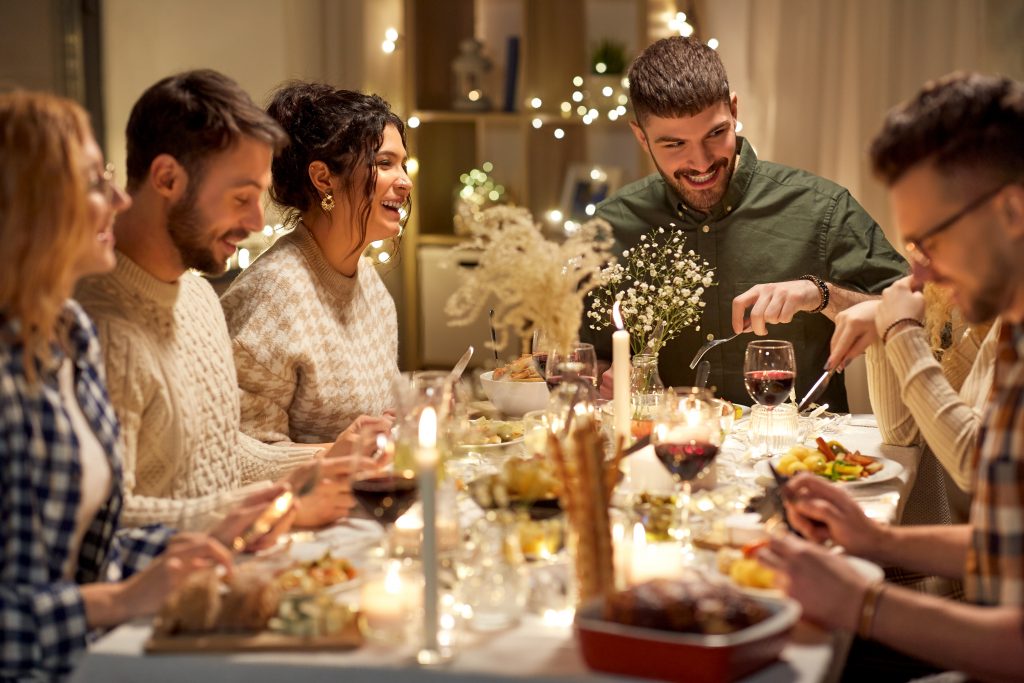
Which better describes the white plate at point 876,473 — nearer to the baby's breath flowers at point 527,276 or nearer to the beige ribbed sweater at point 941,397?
the beige ribbed sweater at point 941,397

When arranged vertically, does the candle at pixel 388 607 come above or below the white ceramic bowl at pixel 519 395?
below

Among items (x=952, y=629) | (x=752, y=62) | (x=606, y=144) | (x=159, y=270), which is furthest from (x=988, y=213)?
(x=606, y=144)

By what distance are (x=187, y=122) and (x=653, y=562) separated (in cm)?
112

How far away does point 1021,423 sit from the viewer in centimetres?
135

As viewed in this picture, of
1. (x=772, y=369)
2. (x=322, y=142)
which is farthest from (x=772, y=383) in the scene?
(x=322, y=142)

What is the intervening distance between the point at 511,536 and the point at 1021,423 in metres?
0.66

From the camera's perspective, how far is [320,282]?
2.65m

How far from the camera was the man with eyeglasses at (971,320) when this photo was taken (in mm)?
1354

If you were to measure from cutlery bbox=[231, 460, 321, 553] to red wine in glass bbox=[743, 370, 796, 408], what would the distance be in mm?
959

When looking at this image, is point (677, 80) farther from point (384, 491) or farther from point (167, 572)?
point (167, 572)

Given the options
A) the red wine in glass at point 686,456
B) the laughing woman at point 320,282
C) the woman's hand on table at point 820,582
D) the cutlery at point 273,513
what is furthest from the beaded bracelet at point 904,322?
the laughing woman at point 320,282

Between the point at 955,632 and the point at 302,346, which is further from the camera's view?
the point at 302,346

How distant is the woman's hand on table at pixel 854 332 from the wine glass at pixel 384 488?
988 mm

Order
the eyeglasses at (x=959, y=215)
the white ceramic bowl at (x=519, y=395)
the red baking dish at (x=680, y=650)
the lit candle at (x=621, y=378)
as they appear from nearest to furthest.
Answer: the red baking dish at (x=680, y=650)
the eyeglasses at (x=959, y=215)
the lit candle at (x=621, y=378)
the white ceramic bowl at (x=519, y=395)
